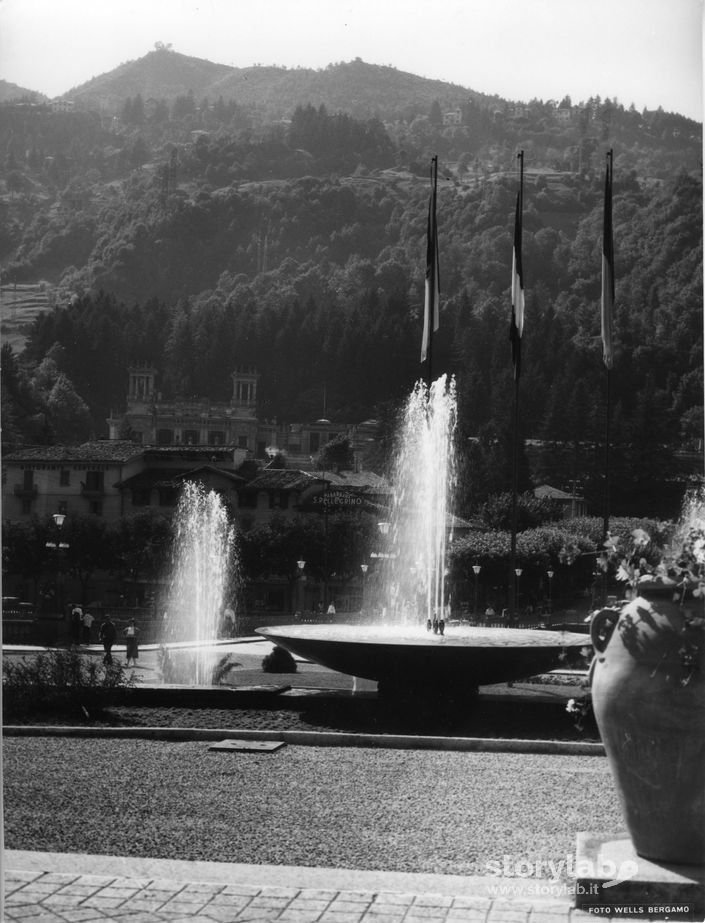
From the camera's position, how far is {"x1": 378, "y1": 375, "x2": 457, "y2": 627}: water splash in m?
5.52

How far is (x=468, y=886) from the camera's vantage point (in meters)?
3.29

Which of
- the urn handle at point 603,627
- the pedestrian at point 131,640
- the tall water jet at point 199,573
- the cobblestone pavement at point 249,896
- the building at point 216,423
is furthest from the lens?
the pedestrian at point 131,640

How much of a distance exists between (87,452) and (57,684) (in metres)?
1.10

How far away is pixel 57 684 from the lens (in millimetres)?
5234

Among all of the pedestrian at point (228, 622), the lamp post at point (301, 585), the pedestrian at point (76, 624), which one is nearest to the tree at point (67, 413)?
the pedestrian at point (76, 624)

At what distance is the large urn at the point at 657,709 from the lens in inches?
111

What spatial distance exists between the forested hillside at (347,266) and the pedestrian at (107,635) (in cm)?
127

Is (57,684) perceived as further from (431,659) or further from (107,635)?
(431,659)

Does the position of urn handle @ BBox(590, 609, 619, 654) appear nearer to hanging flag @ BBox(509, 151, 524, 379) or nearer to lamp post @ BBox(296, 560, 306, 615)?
hanging flag @ BBox(509, 151, 524, 379)

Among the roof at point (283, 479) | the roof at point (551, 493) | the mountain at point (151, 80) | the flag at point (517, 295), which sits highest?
the mountain at point (151, 80)

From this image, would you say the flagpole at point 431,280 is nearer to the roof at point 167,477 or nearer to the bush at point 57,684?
the roof at point 167,477

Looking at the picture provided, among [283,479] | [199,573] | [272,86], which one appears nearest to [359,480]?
[283,479]

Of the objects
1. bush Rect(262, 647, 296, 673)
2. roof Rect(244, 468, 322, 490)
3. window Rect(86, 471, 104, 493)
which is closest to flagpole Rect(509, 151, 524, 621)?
roof Rect(244, 468, 322, 490)

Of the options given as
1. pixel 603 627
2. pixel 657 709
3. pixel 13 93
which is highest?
pixel 13 93
